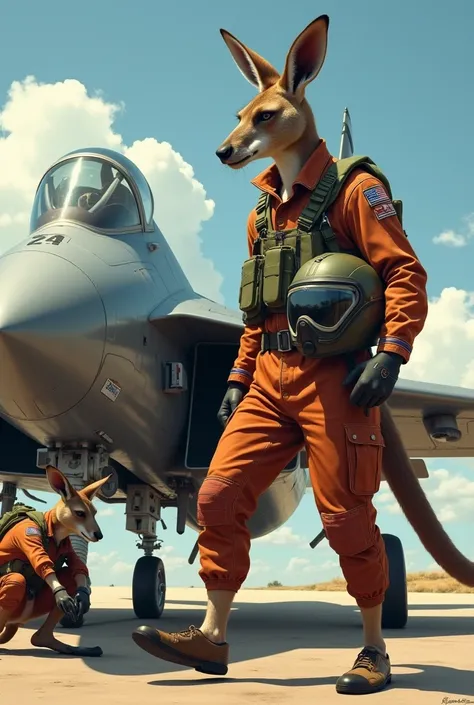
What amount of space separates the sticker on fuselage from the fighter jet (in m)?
0.01

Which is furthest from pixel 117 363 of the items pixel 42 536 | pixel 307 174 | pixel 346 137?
pixel 346 137

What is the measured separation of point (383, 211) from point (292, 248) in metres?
0.46

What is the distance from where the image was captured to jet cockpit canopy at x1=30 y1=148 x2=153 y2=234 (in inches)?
264

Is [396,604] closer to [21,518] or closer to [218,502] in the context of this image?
[21,518]

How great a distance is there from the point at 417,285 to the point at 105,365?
8.95 feet

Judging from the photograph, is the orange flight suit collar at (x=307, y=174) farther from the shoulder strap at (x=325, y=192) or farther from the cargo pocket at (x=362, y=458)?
the cargo pocket at (x=362, y=458)

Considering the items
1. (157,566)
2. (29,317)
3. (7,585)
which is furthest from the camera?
(157,566)

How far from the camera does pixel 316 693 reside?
323 centimetres

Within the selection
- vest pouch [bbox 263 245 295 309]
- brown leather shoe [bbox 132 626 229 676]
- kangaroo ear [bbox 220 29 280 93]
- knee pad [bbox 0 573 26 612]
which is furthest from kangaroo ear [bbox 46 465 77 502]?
kangaroo ear [bbox 220 29 280 93]

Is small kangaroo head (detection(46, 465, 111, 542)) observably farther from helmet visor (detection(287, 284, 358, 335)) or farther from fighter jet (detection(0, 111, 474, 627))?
helmet visor (detection(287, 284, 358, 335))

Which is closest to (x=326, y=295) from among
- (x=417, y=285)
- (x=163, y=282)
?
(x=417, y=285)

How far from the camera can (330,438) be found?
362 cm

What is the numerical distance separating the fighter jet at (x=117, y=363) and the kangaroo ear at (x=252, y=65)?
1.92 m

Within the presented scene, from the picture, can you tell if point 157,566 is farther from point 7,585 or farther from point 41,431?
point 7,585
